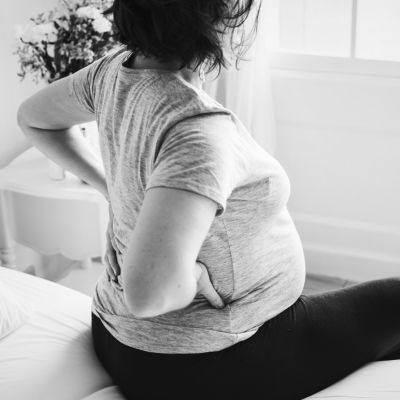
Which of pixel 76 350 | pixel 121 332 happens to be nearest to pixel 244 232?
pixel 121 332

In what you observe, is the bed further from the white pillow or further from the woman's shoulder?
the woman's shoulder

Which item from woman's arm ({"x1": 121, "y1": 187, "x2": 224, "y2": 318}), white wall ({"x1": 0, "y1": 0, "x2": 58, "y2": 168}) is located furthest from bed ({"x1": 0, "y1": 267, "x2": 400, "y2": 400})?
white wall ({"x1": 0, "y1": 0, "x2": 58, "y2": 168})

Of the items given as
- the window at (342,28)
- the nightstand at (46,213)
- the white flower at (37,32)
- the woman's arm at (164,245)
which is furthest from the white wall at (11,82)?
the woman's arm at (164,245)

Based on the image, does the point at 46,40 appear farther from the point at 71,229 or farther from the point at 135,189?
the point at 135,189

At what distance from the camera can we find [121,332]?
132 cm

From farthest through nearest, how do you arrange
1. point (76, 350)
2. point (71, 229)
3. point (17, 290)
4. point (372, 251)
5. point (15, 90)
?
1. point (372, 251)
2. point (15, 90)
3. point (71, 229)
4. point (17, 290)
5. point (76, 350)

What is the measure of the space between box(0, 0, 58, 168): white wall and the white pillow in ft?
3.47

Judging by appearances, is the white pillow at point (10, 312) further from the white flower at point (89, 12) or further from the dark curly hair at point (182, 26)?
the white flower at point (89, 12)

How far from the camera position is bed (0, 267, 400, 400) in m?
1.34

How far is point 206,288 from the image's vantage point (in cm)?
119

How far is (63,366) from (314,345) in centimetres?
51

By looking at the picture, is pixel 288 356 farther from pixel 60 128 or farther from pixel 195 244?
pixel 60 128

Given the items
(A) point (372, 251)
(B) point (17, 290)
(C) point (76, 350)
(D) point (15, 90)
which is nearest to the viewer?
(C) point (76, 350)

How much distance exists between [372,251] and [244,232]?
1.74 m
